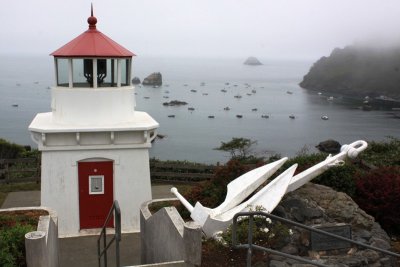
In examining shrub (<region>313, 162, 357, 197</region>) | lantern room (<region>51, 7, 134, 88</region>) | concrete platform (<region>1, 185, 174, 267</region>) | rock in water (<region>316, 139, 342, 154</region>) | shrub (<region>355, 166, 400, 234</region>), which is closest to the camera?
shrub (<region>355, 166, 400, 234</region>)

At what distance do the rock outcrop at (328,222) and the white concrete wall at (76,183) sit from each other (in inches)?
174

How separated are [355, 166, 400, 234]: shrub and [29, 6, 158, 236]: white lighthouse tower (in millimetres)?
5470

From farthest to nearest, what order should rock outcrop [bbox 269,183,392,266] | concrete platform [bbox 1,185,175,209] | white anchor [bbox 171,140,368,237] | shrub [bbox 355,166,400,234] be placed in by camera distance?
concrete platform [bbox 1,185,175,209] → shrub [bbox 355,166,400,234] → white anchor [bbox 171,140,368,237] → rock outcrop [bbox 269,183,392,266]

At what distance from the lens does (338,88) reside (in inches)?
5044

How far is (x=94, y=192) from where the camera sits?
12031 mm

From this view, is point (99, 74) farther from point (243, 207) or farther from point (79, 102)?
point (243, 207)

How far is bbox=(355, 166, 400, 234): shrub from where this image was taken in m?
10.3

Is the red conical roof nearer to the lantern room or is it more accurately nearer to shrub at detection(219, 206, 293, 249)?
the lantern room

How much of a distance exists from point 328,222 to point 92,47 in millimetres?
7319

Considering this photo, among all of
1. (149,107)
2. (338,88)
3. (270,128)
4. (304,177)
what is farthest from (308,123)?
(304,177)

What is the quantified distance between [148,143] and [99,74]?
2.27m

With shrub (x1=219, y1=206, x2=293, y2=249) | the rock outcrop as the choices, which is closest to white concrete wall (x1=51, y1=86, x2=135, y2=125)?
shrub (x1=219, y1=206, x2=293, y2=249)

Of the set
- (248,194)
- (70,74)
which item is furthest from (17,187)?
(248,194)

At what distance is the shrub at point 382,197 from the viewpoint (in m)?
10.3
